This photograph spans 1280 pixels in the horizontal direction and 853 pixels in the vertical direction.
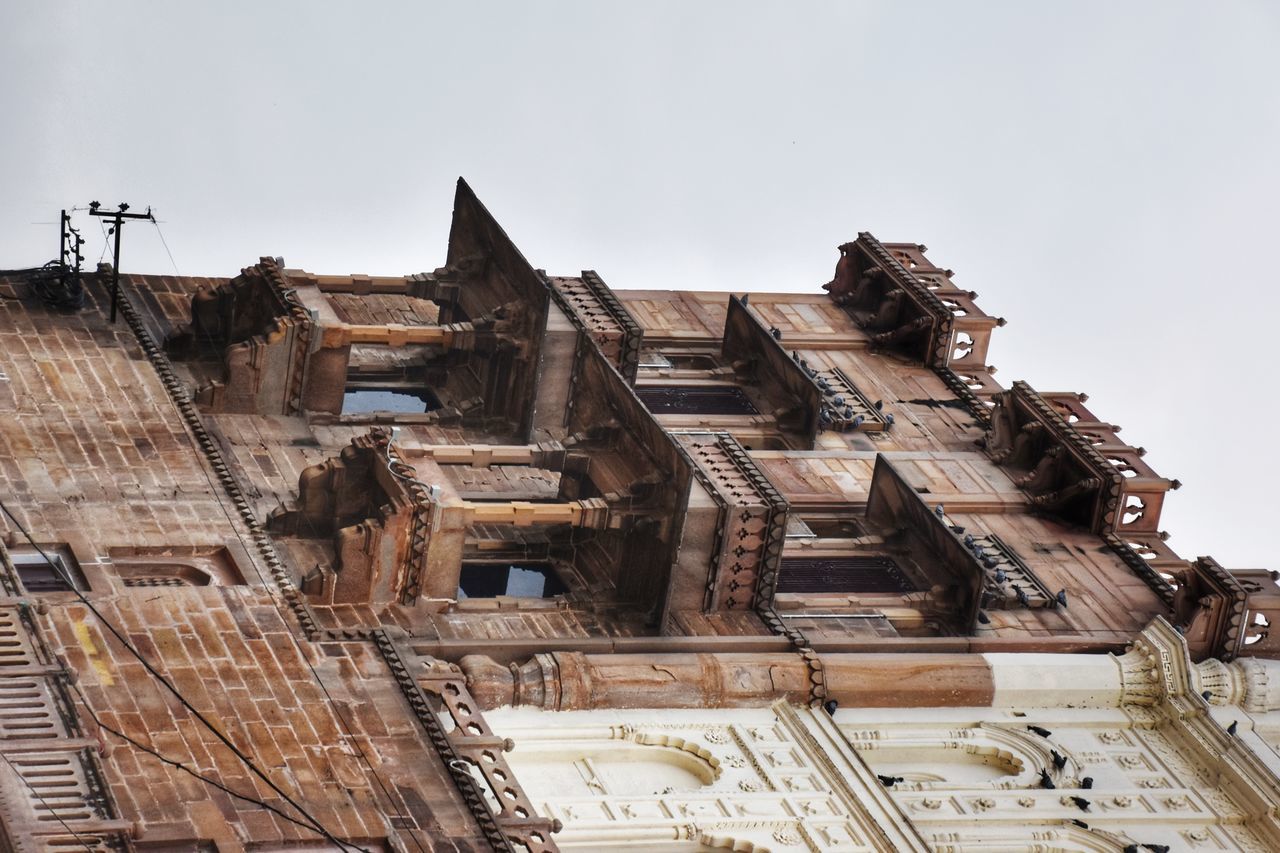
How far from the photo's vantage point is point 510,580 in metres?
48.7

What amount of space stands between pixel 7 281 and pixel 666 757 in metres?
16.4

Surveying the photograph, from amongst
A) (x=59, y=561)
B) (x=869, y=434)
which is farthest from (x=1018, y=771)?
(x=59, y=561)

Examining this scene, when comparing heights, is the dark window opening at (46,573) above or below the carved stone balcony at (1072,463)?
below

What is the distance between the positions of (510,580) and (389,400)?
687 centimetres

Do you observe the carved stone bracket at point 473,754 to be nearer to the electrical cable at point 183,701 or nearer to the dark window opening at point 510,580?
the electrical cable at point 183,701

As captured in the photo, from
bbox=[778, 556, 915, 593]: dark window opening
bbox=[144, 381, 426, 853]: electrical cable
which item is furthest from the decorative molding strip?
bbox=[144, 381, 426, 853]: electrical cable

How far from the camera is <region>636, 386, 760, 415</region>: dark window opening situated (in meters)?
56.5

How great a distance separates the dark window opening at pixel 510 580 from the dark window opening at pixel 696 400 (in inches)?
310

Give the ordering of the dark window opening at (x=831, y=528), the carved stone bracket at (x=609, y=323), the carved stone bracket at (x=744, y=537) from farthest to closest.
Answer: the carved stone bracket at (x=609, y=323), the dark window opening at (x=831, y=528), the carved stone bracket at (x=744, y=537)

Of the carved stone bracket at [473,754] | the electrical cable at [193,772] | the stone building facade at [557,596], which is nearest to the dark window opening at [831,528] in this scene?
the stone building facade at [557,596]

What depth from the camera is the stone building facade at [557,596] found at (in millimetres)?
39781

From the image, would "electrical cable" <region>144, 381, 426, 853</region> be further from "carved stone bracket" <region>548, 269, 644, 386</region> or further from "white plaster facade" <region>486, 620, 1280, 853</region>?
"carved stone bracket" <region>548, 269, 644, 386</region>

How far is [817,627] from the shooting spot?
4872 cm

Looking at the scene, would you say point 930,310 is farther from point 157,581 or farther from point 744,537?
point 157,581
